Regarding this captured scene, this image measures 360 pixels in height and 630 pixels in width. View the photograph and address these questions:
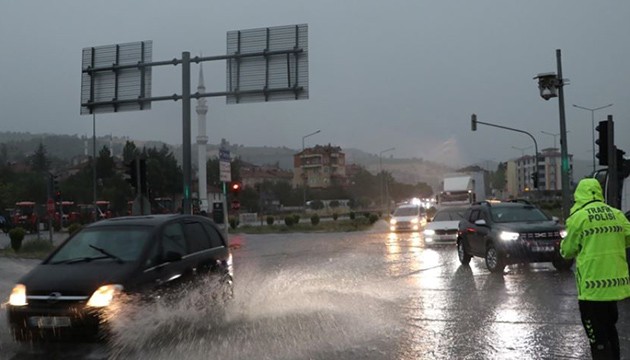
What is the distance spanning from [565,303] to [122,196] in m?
75.8

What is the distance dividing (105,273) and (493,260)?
9301mm

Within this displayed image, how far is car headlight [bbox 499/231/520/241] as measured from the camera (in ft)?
43.2

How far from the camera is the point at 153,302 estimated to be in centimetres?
722

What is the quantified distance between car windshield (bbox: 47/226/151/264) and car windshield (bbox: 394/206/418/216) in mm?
25090

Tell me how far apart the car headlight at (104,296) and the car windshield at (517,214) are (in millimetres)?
9985

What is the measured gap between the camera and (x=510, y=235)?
43.5 feet

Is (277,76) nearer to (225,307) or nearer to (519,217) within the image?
(519,217)

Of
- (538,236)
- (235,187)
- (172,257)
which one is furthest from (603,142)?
(235,187)

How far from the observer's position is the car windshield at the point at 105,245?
7.54 meters

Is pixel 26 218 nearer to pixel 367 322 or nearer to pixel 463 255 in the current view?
pixel 463 255

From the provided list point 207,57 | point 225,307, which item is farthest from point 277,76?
point 225,307

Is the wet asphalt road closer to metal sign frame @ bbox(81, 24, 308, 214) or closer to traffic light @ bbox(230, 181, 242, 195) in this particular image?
metal sign frame @ bbox(81, 24, 308, 214)

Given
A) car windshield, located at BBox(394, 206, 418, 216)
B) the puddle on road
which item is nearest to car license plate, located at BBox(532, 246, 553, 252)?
the puddle on road

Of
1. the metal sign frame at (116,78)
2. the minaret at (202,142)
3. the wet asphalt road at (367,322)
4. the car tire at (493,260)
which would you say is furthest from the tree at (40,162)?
the car tire at (493,260)
